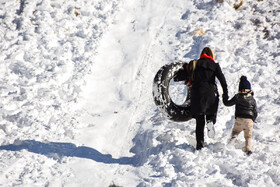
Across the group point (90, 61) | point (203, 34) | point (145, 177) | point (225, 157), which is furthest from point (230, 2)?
point (145, 177)

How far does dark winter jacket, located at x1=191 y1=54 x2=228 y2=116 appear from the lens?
4547 mm

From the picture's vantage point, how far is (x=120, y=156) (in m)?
5.27

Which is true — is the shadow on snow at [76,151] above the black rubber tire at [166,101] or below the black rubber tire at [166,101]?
below

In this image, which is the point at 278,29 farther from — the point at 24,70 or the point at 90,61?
the point at 24,70

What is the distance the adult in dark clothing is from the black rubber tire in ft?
1.18

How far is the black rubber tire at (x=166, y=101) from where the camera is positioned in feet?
16.4

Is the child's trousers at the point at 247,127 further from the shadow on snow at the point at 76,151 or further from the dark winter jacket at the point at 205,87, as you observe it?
the shadow on snow at the point at 76,151

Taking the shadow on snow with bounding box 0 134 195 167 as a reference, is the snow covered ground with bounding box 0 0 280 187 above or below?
above

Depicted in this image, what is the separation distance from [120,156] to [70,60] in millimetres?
3309

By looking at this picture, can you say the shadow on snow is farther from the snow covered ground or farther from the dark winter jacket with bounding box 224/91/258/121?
the dark winter jacket with bounding box 224/91/258/121

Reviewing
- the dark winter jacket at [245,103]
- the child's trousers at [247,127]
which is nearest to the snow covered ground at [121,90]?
the child's trousers at [247,127]

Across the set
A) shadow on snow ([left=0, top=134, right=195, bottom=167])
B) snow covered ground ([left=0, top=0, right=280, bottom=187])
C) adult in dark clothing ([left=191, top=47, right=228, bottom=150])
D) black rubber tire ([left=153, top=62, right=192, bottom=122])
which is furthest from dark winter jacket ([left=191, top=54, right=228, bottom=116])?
shadow on snow ([left=0, top=134, right=195, bottom=167])

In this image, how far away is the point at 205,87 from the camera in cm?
456

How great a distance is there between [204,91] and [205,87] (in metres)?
0.07
